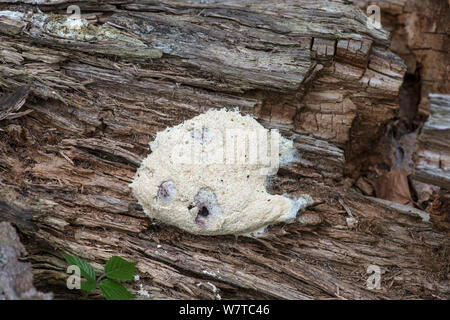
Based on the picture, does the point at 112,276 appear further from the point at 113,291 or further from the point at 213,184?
the point at 213,184

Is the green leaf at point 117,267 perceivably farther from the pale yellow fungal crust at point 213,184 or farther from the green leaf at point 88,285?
the pale yellow fungal crust at point 213,184

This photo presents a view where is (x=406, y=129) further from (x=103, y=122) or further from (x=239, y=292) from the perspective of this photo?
(x=103, y=122)

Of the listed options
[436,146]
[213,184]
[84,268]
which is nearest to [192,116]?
[213,184]

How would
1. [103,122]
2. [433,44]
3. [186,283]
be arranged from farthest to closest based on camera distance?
[433,44] → [103,122] → [186,283]

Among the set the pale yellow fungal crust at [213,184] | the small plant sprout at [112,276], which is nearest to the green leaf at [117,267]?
the small plant sprout at [112,276]

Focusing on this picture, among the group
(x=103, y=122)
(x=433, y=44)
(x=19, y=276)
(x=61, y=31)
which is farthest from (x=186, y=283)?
(x=433, y=44)

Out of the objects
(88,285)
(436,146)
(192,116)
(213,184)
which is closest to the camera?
(436,146)
